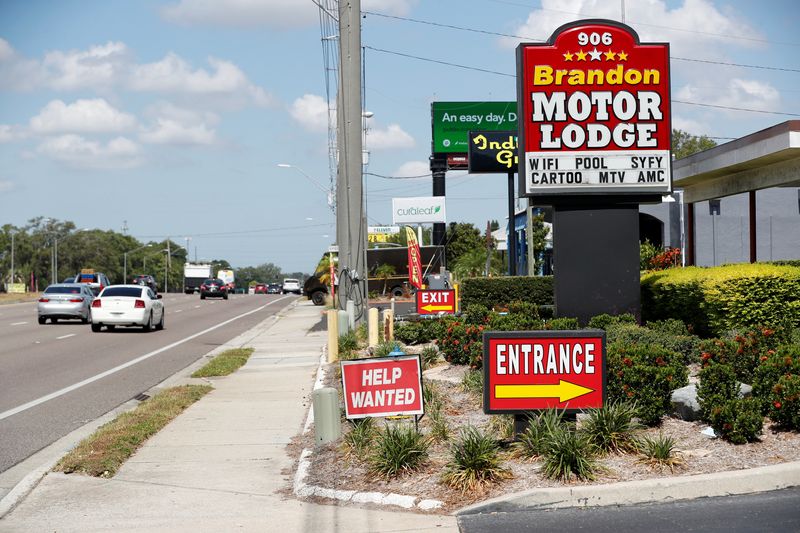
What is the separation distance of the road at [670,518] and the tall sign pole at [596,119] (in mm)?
9273

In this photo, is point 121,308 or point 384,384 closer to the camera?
point 384,384

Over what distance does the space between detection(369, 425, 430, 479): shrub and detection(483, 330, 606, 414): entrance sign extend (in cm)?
67

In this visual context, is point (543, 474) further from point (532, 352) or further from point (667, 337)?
point (667, 337)

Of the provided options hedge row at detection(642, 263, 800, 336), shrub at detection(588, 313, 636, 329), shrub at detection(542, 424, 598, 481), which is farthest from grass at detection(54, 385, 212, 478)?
hedge row at detection(642, 263, 800, 336)

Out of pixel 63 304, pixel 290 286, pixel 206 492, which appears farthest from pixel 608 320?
pixel 290 286

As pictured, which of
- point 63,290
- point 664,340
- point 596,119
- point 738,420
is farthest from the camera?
point 63,290

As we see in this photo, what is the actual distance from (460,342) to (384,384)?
5763 mm

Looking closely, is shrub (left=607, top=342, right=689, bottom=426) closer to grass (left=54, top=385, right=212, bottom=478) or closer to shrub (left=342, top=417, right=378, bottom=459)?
shrub (left=342, top=417, right=378, bottom=459)

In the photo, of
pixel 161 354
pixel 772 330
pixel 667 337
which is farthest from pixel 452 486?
pixel 161 354

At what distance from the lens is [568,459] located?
24.6 ft

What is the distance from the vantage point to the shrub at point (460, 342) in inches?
567

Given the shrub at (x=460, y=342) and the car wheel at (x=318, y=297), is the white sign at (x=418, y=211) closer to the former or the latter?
the car wheel at (x=318, y=297)

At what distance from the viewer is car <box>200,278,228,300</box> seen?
71.4 meters

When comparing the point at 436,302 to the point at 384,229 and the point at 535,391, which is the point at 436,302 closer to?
the point at 535,391
